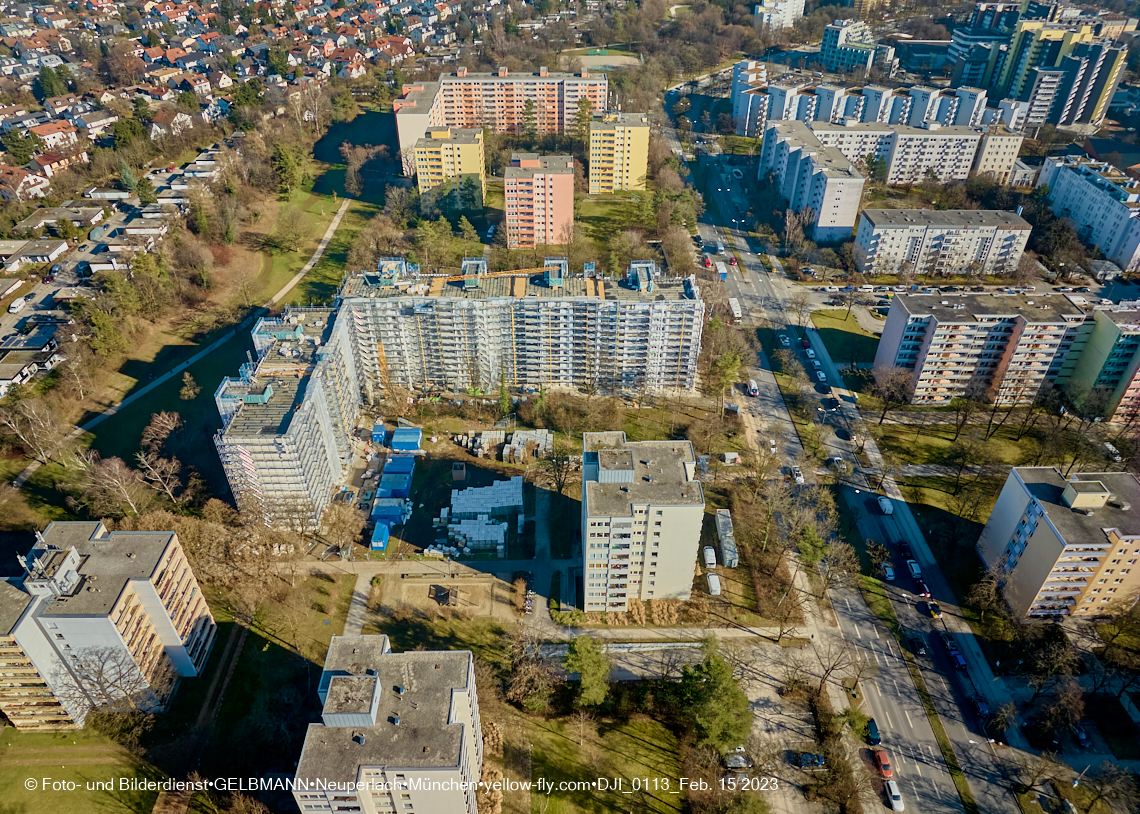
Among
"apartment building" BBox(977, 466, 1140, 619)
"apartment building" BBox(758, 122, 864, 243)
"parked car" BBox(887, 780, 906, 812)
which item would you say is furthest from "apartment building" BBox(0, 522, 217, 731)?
"apartment building" BBox(758, 122, 864, 243)

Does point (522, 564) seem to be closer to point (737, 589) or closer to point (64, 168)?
point (737, 589)

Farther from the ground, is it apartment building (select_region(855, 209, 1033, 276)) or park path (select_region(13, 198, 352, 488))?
apartment building (select_region(855, 209, 1033, 276))

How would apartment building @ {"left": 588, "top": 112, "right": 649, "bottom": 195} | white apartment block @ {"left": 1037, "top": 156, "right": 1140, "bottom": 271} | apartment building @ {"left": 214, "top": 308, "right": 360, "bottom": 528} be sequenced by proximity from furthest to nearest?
apartment building @ {"left": 588, "top": 112, "right": 649, "bottom": 195} → white apartment block @ {"left": 1037, "top": 156, "right": 1140, "bottom": 271} → apartment building @ {"left": 214, "top": 308, "right": 360, "bottom": 528}

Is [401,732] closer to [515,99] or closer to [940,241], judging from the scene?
[940,241]

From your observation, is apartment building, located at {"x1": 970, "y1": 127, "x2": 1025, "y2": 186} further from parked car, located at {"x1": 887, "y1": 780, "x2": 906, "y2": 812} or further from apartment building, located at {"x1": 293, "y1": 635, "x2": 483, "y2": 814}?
apartment building, located at {"x1": 293, "y1": 635, "x2": 483, "y2": 814}

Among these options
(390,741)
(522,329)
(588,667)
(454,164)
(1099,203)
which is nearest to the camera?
(390,741)

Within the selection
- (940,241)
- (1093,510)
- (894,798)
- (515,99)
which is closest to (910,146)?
(940,241)

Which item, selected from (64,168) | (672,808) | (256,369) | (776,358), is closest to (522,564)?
(672,808)
